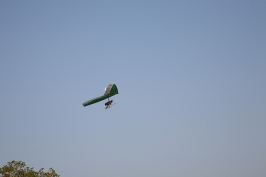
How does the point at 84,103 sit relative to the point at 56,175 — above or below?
above

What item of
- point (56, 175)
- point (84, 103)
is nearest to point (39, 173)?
point (56, 175)

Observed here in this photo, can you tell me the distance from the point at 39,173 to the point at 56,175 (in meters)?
3.44

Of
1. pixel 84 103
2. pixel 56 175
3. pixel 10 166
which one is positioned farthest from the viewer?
pixel 56 175

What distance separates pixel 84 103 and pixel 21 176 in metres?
27.2

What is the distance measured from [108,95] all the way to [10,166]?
2899 centimetres

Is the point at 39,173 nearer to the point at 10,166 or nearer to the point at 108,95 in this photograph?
the point at 10,166

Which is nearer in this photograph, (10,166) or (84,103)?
(84,103)

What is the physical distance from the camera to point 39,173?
6000 cm

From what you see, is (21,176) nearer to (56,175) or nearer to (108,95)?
(56,175)

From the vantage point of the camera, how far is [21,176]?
57.8 meters

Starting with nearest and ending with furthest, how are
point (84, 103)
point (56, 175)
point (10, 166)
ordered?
1. point (84, 103)
2. point (10, 166)
3. point (56, 175)

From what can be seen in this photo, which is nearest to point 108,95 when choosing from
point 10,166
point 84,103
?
point 84,103

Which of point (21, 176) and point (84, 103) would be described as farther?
point (21, 176)

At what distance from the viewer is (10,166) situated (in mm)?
57062
